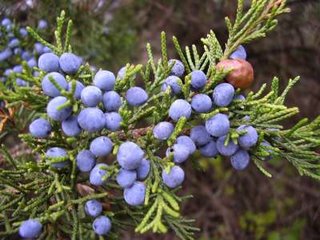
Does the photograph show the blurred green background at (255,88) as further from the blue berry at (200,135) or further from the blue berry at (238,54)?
the blue berry at (200,135)

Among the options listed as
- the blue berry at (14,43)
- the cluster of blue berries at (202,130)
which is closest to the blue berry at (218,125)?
the cluster of blue berries at (202,130)

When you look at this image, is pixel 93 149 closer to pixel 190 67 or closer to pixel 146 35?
pixel 190 67

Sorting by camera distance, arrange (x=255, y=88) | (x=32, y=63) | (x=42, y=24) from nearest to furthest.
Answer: (x=32, y=63)
(x=42, y=24)
(x=255, y=88)

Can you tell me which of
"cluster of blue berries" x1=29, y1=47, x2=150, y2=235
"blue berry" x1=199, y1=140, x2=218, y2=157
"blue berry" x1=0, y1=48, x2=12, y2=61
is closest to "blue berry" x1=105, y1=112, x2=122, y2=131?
"cluster of blue berries" x1=29, y1=47, x2=150, y2=235

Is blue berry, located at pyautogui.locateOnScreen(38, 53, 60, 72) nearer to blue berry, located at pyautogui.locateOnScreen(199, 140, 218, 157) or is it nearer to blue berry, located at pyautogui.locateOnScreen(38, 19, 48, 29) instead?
blue berry, located at pyautogui.locateOnScreen(199, 140, 218, 157)

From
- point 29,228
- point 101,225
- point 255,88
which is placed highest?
point 29,228

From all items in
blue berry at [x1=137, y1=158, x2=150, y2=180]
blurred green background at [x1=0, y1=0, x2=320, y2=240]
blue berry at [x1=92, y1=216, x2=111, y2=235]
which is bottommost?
blurred green background at [x1=0, y1=0, x2=320, y2=240]

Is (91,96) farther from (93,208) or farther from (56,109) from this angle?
(93,208)

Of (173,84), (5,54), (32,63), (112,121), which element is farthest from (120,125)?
(5,54)
